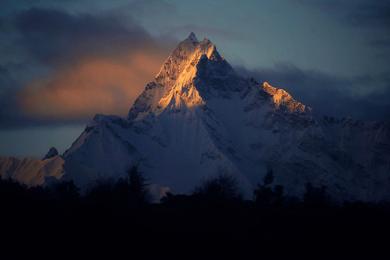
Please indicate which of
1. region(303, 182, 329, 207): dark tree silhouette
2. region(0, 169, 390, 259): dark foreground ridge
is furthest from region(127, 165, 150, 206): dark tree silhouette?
region(303, 182, 329, 207): dark tree silhouette

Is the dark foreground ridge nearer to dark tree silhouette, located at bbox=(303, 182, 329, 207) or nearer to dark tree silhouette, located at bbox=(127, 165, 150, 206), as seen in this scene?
dark tree silhouette, located at bbox=(303, 182, 329, 207)

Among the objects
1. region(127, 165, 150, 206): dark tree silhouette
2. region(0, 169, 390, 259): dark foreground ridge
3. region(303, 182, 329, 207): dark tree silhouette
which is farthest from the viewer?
region(127, 165, 150, 206): dark tree silhouette

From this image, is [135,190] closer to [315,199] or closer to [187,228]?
[315,199]

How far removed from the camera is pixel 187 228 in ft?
267

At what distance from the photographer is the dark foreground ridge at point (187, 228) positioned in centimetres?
7381

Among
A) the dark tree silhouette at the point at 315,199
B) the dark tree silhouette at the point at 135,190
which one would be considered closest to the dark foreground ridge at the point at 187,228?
the dark tree silhouette at the point at 315,199

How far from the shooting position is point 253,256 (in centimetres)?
7606

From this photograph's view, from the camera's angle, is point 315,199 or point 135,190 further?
point 315,199

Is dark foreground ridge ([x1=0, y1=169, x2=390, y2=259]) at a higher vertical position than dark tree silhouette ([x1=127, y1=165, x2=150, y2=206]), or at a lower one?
lower

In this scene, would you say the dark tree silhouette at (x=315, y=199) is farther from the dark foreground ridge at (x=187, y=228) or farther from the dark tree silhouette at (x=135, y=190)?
the dark tree silhouette at (x=135, y=190)

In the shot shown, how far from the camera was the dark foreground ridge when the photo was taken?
73812mm

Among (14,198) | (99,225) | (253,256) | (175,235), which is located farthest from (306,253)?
(14,198)

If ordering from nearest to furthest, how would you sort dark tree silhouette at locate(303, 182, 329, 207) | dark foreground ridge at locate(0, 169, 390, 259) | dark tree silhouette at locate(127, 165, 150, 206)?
1. dark foreground ridge at locate(0, 169, 390, 259)
2. dark tree silhouette at locate(303, 182, 329, 207)
3. dark tree silhouette at locate(127, 165, 150, 206)

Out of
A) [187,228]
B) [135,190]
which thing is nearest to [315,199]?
[135,190]
